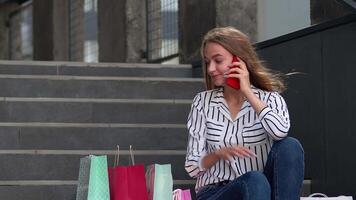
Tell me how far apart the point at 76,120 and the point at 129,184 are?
2665mm

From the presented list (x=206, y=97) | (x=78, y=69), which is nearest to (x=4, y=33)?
(x=78, y=69)

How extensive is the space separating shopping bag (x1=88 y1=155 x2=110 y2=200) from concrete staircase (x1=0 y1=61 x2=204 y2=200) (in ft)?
4.22

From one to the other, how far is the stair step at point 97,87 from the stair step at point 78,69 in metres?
0.56

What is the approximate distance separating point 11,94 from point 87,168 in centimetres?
308

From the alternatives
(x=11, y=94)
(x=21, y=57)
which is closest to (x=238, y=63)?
(x=11, y=94)

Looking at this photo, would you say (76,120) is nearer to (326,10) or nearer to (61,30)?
(326,10)

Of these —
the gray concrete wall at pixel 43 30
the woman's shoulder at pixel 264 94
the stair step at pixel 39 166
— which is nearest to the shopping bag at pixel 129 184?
the woman's shoulder at pixel 264 94

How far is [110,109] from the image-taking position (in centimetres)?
755

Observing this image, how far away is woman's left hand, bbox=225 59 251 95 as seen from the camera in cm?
500

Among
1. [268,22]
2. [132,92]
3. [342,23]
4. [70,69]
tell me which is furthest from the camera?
[268,22]

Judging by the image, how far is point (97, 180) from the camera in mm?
4832

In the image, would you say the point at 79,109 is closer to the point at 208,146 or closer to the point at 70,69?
the point at 70,69

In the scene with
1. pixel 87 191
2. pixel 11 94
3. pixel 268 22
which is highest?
pixel 268 22

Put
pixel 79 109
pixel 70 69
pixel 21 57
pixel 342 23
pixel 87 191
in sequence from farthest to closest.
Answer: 1. pixel 21 57
2. pixel 70 69
3. pixel 79 109
4. pixel 342 23
5. pixel 87 191
